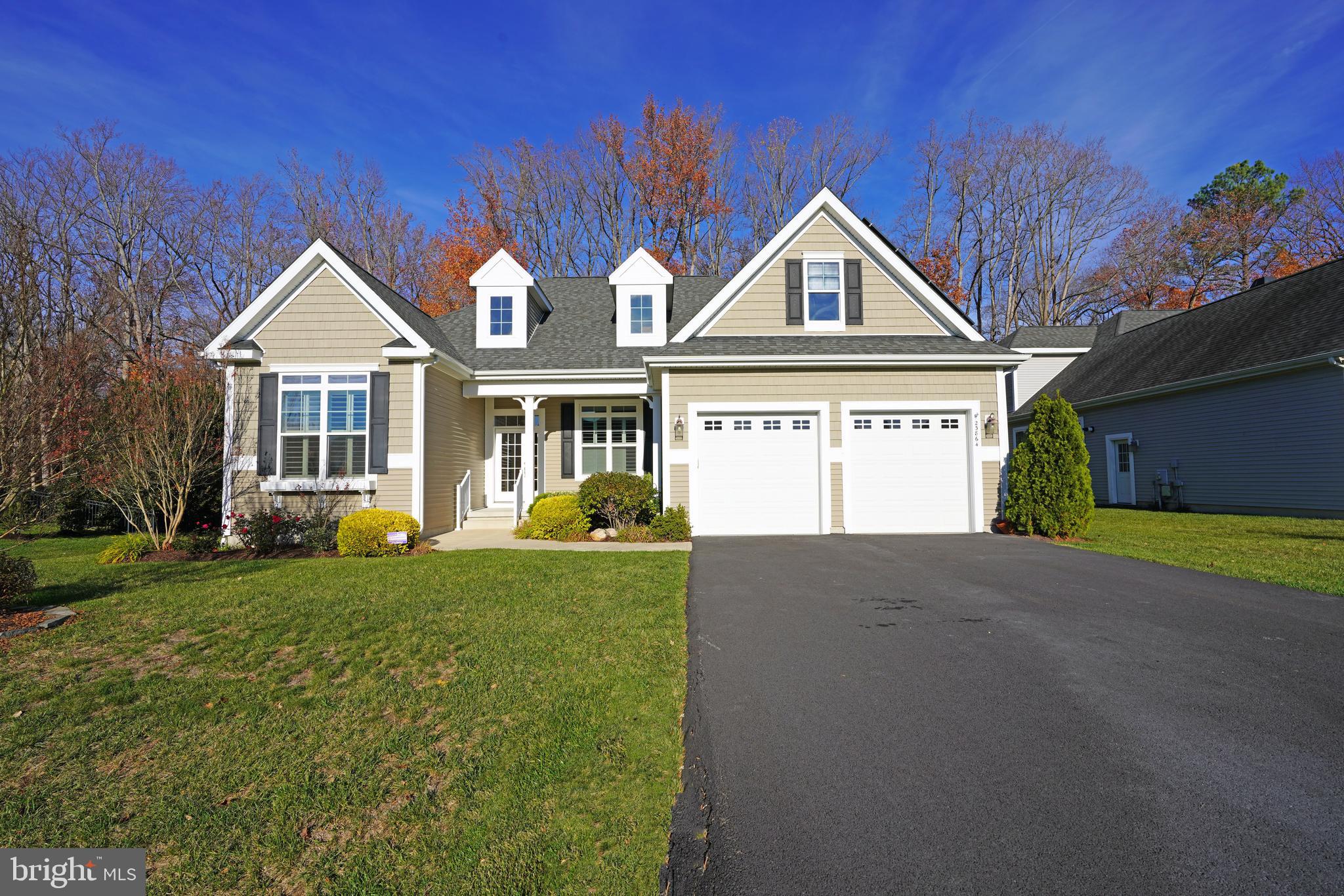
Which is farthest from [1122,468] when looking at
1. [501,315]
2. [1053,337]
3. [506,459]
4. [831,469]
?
[501,315]

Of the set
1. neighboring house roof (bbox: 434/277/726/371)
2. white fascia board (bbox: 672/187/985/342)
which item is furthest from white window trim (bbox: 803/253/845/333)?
neighboring house roof (bbox: 434/277/726/371)

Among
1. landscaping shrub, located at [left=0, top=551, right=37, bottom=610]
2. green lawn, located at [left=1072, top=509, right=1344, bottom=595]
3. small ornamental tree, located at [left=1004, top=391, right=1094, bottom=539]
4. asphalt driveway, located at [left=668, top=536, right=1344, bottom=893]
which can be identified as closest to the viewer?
asphalt driveway, located at [left=668, top=536, right=1344, bottom=893]

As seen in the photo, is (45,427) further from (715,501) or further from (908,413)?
(908,413)

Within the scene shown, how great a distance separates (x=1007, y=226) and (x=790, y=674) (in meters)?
34.7

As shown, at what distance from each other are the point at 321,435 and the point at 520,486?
3.95 meters

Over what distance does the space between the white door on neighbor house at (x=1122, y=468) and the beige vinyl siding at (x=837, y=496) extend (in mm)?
12691

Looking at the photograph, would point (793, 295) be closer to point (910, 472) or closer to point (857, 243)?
point (857, 243)

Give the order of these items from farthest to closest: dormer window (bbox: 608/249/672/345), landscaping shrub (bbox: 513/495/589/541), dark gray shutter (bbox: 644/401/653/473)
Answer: dormer window (bbox: 608/249/672/345), dark gray shutter (bbox: 644/401/653/473), landscaping shrub (bbox: 513/495/589/541)

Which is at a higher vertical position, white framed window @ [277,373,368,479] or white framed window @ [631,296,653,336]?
white framed window @ [631,296,653,336]

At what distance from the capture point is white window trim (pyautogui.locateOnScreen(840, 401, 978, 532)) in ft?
37.7

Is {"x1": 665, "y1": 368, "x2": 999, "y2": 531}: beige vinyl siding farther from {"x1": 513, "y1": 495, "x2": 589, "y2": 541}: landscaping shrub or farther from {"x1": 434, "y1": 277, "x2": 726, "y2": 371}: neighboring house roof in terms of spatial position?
{"x1": 513, "y1": 495, "x2": 589, "y2": 541}: landscaping shrub

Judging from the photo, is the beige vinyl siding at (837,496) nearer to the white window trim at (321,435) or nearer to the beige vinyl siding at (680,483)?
the beige vinyl siding at (680,483)

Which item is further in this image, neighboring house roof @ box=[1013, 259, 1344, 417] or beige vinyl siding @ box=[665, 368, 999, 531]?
neighboring house roof @ box=[1013, 259, 1344, 417]

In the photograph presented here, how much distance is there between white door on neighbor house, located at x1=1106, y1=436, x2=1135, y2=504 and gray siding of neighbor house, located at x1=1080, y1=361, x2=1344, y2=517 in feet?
0.83
